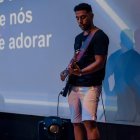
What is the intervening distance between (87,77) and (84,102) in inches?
8.0

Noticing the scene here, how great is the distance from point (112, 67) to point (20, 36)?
1.13 metres

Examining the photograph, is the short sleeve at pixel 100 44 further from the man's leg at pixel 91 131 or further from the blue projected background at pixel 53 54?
the man's leg at pixel 91 131

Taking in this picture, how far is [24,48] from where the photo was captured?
437 cm

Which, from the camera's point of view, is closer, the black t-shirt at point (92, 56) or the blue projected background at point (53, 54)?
the black t-shirt at point (92, 56)

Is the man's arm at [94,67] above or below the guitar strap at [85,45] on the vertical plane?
below

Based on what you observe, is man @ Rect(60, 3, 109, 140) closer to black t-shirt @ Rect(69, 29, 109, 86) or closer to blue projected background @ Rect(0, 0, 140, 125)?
black t-shirt @ Rect(69, 29, 109, 86)

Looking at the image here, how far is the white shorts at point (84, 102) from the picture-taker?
3.26 m

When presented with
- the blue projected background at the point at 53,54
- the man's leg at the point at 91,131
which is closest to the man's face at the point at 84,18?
the blue projected background at the point at 53,54

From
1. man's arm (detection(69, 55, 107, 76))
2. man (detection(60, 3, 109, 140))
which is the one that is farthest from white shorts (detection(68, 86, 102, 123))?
man's arm (detection(69, 55, 107, 76))

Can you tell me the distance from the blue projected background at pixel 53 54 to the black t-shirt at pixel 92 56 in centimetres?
35

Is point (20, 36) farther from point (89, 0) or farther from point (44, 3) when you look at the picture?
point (89, 0)

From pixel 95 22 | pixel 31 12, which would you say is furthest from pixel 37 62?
pixel 95 22

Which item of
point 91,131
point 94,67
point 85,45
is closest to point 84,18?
point 85,45

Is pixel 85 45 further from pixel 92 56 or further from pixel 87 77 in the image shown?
pixel 87 77
